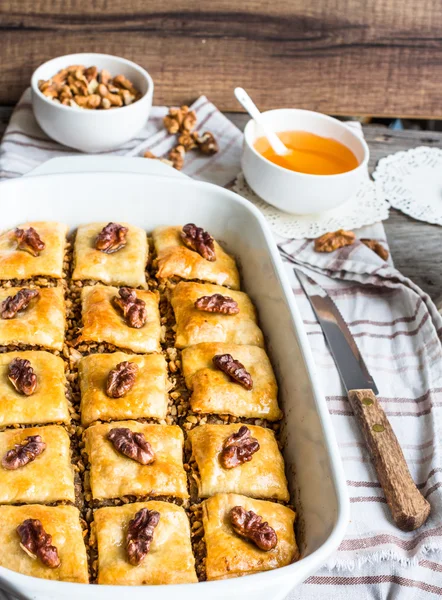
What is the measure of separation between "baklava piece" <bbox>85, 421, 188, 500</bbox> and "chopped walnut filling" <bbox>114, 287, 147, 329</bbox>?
0.36 m

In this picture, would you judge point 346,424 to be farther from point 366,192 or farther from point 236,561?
point 366,192

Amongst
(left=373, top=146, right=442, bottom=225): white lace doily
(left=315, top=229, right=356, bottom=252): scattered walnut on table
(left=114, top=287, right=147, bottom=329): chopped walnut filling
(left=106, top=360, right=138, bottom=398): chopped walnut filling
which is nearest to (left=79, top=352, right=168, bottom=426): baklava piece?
(left=106, top=360, right=138, bottom=398): chopped walnut filling

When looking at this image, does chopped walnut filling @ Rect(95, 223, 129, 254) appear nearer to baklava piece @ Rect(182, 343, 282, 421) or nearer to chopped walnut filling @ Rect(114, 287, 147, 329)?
chopped walnut filling @ Rect(114, 287, 147, 329)

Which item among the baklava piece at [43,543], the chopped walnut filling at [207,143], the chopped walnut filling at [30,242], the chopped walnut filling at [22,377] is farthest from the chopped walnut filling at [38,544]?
the chopped walnut filling at [207,143]

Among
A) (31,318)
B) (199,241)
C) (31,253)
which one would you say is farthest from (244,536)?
(31,253)

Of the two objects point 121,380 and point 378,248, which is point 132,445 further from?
point 378,248

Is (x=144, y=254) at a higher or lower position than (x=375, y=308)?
higher

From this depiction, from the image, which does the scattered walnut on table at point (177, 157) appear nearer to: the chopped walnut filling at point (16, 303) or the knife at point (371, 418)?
the knife at point (371, 418)

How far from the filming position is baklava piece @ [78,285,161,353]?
2055 mm

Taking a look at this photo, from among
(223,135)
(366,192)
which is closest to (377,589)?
(366,192)

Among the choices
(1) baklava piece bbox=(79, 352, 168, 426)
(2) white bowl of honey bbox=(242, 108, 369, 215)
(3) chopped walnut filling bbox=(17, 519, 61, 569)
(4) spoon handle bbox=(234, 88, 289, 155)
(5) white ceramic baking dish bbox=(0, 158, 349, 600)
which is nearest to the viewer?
(5) white ceramic baking dish bbox=(0, 158, 349, 600)

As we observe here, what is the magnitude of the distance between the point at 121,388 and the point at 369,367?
3.01 feet

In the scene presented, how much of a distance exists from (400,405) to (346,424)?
0.21 m

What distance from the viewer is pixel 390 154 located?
3.31 metres
